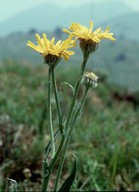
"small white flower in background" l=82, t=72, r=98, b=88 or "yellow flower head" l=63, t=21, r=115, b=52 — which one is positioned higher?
"yellow flower head" l=63, t=21, r=115, b=52

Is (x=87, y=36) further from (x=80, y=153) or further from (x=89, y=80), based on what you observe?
(x=80, y=153)

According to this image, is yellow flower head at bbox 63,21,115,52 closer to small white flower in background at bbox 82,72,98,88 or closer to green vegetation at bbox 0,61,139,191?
small white flower in background at bbox 82,72,98,88

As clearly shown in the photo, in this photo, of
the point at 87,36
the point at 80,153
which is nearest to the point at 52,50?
the point at 87,36

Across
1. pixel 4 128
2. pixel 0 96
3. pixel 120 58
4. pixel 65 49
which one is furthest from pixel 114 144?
pixel 120 58

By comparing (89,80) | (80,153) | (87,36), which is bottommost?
(80,153)

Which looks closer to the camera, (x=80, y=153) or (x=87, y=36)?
(x=87, y=36)

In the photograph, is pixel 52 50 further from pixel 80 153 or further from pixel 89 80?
pixel 80 153

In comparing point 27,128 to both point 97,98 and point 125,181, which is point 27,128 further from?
point 97,98

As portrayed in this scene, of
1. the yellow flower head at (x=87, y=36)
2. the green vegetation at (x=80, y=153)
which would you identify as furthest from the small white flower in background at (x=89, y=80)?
the green vegetation at (x=80, y=153)

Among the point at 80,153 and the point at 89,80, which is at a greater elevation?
the point at 89,80

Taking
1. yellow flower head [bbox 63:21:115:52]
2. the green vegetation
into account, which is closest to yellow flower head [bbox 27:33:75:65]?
yellow flower head [bbox 63:21:115:52]

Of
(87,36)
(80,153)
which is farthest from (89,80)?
(80,153)
